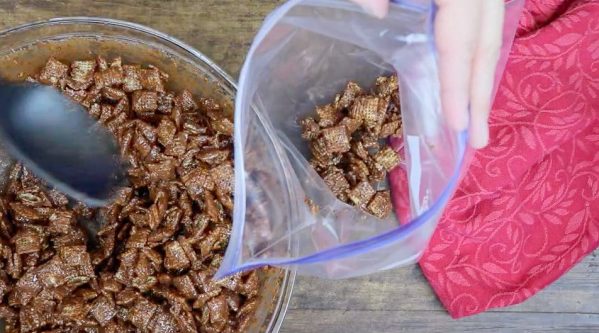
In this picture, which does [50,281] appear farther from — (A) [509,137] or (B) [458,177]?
(A) [509,137]

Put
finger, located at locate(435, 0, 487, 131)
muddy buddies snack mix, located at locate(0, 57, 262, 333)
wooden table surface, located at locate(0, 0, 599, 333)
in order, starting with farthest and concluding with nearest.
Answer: wooden table surface, located at locate(0, 0, 599, 333) → muddy buddies snack mix, located at locate(0, 57, 262, 333) → finger, located at locate(435, 0, 487, 131)

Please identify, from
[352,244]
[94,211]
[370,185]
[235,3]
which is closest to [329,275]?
[352,244]

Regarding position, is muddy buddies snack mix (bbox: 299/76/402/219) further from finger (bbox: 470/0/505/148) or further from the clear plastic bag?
finger (bbox: 470/0/505/148)

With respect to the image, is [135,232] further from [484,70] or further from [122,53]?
[484,70]

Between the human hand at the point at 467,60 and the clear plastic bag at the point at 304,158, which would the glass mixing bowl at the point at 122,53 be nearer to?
the clear plastic bag at the point at 304,158

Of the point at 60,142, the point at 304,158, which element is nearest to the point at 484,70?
the point at 304,158

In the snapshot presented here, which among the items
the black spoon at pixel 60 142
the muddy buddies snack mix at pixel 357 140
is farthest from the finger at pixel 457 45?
the black spoon at pixel 60 142

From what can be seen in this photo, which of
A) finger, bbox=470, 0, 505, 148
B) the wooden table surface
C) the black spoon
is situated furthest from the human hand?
the black spoon
